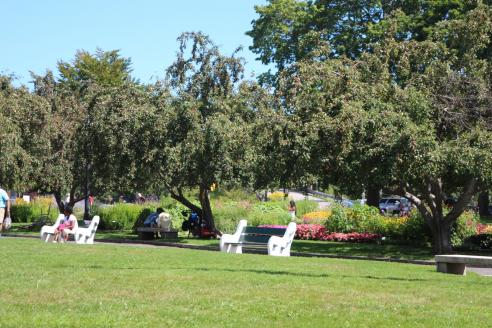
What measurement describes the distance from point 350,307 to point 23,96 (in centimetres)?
2933

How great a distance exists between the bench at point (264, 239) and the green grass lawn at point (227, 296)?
21.0 ft

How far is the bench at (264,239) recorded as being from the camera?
2031cm

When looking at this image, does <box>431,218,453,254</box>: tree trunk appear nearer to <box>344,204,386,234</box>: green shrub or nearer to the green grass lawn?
<box>344,204,386,234</box>: green shrub

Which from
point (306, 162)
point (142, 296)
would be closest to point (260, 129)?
point (306, 162)

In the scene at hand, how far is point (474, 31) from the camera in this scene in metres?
22.3

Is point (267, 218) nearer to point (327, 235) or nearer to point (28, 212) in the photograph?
point (327, 235)

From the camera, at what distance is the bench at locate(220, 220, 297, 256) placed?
66.6ft

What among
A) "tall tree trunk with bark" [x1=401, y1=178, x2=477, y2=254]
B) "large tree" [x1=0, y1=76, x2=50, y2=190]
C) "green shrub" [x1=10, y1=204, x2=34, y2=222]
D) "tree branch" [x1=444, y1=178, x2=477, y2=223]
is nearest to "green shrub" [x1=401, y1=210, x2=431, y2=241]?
"tall tree trunk with bark" [x1=401, y1=178, x2=477, y2=254]

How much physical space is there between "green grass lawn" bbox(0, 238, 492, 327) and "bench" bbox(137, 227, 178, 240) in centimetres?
1628

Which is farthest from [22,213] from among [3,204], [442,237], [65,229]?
[442,237]

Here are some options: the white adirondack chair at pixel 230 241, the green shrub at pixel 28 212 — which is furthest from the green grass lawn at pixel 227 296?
the green shrub at pixel 28 212

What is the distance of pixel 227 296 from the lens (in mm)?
9227

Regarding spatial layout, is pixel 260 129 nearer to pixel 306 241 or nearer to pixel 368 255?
pixel 368 255

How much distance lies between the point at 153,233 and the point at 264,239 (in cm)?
1078
